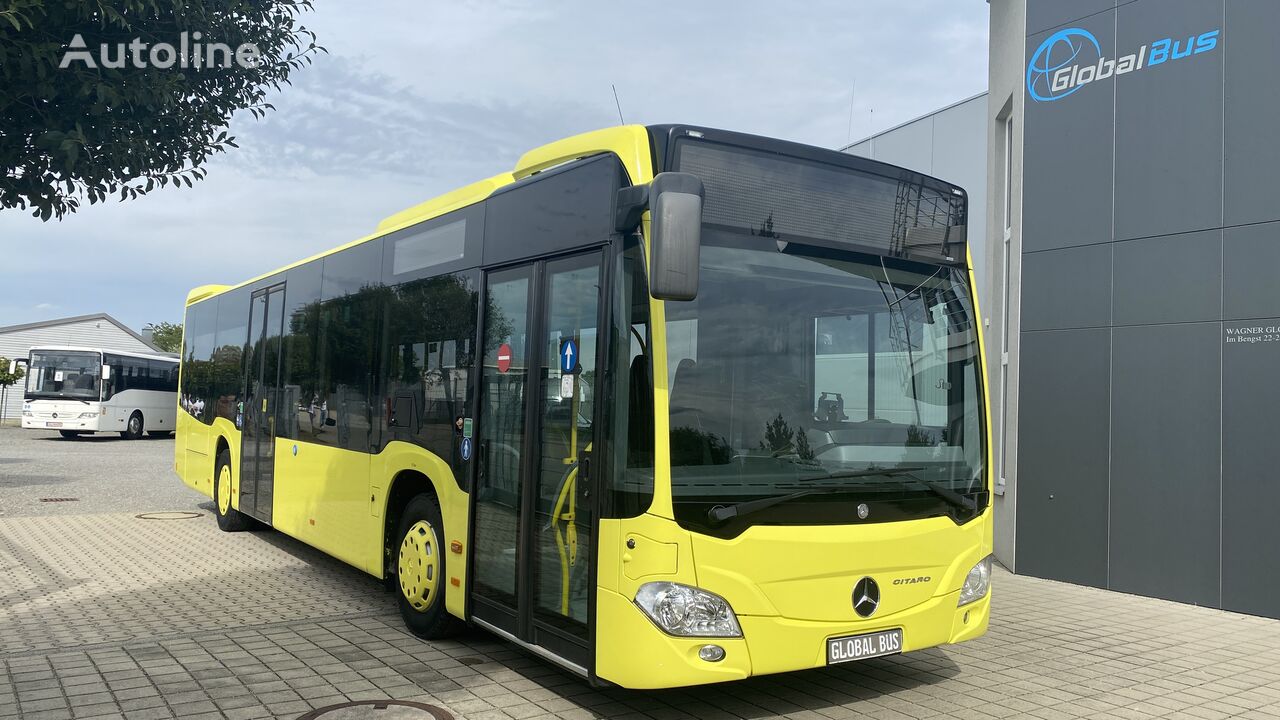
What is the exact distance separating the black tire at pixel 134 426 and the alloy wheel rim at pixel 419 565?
31.7m

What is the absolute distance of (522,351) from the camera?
18.9 feet

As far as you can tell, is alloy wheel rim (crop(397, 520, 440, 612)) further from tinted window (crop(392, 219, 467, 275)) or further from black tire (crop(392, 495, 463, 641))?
tinted window (crop(392, 219, 467, 275))

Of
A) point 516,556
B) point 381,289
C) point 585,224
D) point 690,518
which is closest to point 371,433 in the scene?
point 381,289

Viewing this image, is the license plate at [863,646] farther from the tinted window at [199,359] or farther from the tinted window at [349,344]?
the tinted window at [199,359]

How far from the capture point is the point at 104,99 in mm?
5145

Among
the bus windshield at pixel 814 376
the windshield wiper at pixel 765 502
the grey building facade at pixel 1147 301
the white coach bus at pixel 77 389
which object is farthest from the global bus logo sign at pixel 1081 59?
the white coach bus at pixel 77 389

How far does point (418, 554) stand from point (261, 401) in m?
4.62

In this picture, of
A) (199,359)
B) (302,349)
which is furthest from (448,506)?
(199,359)

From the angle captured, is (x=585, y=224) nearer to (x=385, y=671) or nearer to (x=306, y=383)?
(x=385, y=671)

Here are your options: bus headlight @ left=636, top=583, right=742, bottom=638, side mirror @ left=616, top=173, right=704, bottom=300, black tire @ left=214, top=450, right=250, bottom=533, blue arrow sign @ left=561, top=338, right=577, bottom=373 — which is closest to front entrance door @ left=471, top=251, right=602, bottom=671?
blue arrow sign @ left=561, top=338, right=577, bottom=373

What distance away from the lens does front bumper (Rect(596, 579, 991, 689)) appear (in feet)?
14.8

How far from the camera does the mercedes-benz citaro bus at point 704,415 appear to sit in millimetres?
4582

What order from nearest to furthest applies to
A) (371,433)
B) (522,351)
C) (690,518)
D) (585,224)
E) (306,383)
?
(690,518)
(585,224)
(522,351)
(371,433)
(306,383)

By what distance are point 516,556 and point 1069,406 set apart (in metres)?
6.89
